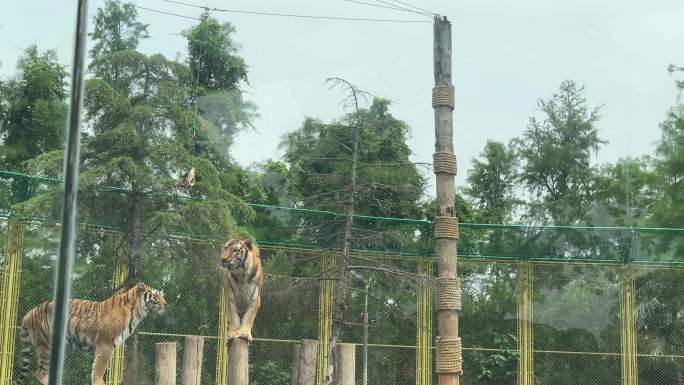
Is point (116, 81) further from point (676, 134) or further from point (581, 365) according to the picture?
point (676, 134)

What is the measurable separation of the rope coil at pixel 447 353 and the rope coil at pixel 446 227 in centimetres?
55

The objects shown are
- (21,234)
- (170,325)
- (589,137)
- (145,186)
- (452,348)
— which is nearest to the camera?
(452,348)

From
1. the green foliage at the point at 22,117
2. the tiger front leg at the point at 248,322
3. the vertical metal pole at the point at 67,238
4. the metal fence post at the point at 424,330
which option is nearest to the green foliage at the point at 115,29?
the green foliage at the point at 22,117

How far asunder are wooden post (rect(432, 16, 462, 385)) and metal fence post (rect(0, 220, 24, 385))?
377 centimetres

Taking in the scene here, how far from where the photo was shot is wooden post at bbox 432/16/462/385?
16.1ft

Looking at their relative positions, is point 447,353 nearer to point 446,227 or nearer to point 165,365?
point 446,227

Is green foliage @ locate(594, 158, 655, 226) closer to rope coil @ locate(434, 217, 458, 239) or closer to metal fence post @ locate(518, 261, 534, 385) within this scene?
metal fence post @ locate(518, 261, 534, 385)

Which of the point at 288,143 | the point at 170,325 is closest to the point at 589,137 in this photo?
the point at 288,143

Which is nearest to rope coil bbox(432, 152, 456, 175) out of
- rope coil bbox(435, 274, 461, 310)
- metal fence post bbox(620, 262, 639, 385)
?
rope coil bbox(435, 274, 461, 310)

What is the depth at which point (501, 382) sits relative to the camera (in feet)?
31.2

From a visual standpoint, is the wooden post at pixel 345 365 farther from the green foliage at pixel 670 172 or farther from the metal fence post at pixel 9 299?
the green foliage at pixel 670 172

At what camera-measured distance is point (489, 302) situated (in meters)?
9.72

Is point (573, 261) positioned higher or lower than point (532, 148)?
lower

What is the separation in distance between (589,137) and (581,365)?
580 cm
